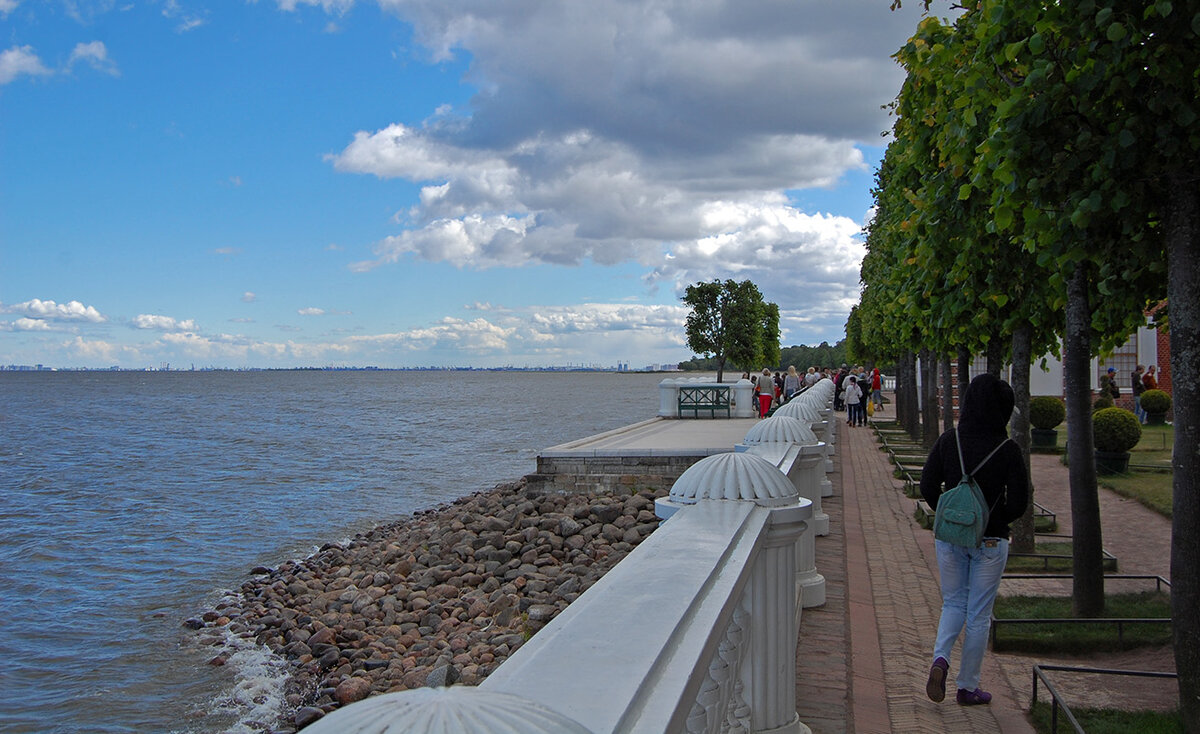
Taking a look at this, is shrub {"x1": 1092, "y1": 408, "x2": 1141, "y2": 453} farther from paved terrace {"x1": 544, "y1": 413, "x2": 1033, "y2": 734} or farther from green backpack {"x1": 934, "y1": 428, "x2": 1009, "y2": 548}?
green backpack {"x1": 934, "y1": 428, "x2": 1009, "y2": 548}

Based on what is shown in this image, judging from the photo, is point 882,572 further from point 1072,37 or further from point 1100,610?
point 1072,37

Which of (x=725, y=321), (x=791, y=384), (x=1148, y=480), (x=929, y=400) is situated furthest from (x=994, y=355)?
(x=725, y=321)

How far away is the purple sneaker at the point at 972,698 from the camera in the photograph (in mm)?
5230

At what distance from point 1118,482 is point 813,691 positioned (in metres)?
11.8

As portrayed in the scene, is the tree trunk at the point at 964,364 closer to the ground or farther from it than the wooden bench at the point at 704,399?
farther from it

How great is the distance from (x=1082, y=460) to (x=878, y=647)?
265 cm

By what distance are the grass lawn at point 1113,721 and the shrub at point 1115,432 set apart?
1167cm

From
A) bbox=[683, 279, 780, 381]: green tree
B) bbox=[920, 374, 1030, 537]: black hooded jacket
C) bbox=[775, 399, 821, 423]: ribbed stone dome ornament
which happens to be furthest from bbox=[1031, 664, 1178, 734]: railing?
bbox=[683, 279, 780, 381]: green tree

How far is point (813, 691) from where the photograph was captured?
16.5ft

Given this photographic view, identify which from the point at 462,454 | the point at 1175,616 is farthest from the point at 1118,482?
the point at 462,454

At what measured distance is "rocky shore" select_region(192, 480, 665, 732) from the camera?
439 inches

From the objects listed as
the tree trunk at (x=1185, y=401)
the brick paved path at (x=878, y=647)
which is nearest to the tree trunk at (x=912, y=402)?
the brick paved path at (x=878, y=647)

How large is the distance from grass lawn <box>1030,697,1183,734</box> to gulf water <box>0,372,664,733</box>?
831 centimetres

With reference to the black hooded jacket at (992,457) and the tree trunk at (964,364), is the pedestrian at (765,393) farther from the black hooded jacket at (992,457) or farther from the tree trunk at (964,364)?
the black hooded jacket at (992,457)
